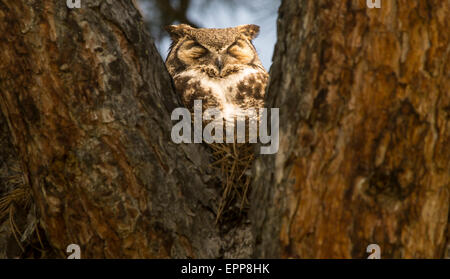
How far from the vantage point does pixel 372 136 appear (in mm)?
1374

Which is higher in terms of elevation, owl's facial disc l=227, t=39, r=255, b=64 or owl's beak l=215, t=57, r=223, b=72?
owl's facial disc l=227, t=39, r=255, b=64

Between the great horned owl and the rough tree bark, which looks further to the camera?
the great horned owl

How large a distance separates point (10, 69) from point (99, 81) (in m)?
0.27

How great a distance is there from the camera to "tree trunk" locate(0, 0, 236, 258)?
155 cm

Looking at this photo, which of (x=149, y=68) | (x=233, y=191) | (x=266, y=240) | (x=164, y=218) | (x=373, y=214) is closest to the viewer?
(x=373, y=214)

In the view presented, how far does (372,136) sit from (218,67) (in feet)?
5.55

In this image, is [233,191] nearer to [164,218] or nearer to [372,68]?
[164,218]

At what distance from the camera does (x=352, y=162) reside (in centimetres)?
138

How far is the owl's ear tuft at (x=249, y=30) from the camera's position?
129 inches

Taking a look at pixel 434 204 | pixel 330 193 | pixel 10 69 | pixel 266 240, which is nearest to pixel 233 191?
pixel 266 240

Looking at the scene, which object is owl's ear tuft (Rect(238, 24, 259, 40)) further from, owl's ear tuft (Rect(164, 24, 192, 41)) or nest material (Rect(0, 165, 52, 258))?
nest material (Rect(0, 165, 52, 258))
